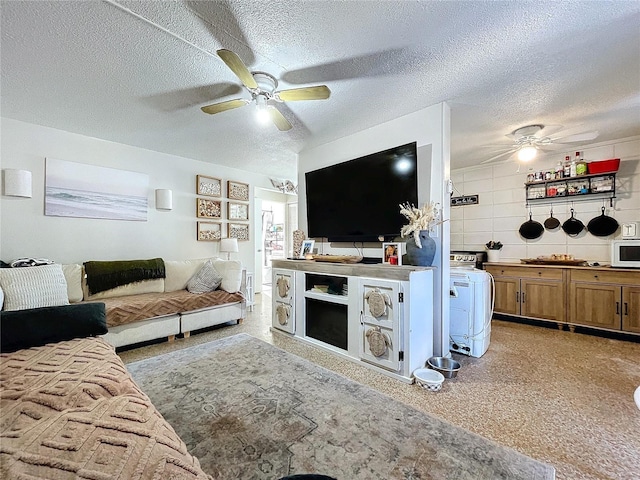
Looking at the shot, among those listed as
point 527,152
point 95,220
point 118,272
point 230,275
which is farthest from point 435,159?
point 95,220

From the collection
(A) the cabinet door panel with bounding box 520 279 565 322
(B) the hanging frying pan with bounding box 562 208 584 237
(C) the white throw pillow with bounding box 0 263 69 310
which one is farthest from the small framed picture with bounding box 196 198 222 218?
(B) the hanging frying pan with bounding box 562 208 584 237

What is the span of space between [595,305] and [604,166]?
5.53ft

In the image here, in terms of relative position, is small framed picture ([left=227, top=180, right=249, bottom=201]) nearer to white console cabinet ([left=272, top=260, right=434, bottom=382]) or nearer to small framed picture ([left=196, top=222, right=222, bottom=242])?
small framed picture ([left=196, top=222, right=222, bottom=242])

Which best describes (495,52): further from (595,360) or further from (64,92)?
(64,92)

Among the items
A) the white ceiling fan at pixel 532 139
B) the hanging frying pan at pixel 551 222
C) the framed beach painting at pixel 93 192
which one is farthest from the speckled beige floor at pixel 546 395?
the white ceiling fan at pixel 532 139

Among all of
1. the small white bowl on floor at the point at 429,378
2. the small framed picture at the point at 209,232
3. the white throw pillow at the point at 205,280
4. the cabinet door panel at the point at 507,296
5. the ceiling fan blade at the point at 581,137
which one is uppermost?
the ceiling fan blade at the point at 581,137

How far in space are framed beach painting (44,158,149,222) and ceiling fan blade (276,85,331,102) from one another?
2.83 meters

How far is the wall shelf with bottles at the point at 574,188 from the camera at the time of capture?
11.1ft

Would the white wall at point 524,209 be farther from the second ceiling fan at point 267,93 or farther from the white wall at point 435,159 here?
the second ceiling fan at point 267,93

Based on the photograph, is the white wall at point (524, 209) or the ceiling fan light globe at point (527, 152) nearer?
the ceiling fan light globe at point (527, 152)

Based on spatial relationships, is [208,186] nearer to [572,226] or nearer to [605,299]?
[572,226]

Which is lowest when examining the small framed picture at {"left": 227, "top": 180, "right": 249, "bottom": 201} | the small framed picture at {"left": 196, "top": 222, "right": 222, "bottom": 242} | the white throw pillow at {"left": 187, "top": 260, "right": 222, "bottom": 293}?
the white throw pillow at {"left": 187, "top": 260, "right": 222, "bottom": 293}

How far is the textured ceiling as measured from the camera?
153 cm

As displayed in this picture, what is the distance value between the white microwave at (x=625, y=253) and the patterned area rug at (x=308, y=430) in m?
2.99
